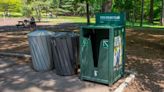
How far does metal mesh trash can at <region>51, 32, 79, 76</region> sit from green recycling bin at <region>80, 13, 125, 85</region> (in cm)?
38

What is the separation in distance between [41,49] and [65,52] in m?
0.74

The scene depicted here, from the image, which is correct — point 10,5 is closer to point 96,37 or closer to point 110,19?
point 96,37

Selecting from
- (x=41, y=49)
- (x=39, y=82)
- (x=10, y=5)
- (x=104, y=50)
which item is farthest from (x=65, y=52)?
(x=10, y=5)

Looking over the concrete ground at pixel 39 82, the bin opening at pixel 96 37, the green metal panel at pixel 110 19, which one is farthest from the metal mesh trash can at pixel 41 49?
the green metal panel at pixel 110 19

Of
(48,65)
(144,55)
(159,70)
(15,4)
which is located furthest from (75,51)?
(15,4)

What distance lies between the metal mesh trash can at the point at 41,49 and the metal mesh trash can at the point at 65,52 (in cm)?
37

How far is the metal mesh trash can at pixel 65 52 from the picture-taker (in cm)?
560

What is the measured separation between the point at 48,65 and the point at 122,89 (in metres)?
2.08

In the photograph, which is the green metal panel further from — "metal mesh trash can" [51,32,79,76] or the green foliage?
the green foliage

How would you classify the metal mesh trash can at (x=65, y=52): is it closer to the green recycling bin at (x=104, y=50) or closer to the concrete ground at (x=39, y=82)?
the concrete ground at (x=39, y=82)

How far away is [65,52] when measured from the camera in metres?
5.63

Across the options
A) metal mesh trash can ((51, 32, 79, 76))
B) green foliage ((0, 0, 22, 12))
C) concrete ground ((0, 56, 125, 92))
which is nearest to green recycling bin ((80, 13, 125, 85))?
concrete ground ((0, 56, 125, 92))

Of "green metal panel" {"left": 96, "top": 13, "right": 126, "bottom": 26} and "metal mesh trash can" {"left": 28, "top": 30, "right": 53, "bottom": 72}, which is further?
"metal mesh trash can" {"left": 28, "top": 30, "right": 53, "bottom": 72}

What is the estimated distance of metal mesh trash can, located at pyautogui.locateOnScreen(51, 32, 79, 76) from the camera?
560 cm
